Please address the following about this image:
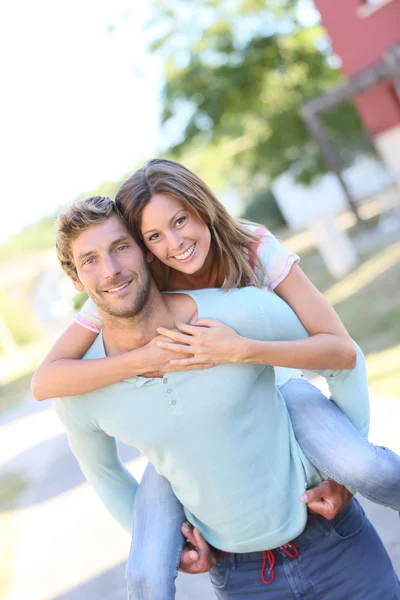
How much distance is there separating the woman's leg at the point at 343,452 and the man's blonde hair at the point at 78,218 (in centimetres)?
96

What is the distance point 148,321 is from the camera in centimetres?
275

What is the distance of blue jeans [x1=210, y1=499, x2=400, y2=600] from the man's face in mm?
951

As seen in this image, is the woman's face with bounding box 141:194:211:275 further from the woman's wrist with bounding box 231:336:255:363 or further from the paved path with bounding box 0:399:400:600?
the paved path with bounding box 0:399:400:600

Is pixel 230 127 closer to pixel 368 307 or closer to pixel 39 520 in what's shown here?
pixel 368 307

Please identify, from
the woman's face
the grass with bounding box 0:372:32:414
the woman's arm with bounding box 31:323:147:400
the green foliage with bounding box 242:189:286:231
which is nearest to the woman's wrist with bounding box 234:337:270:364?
the woman's arm with bounding box 31:323:147:400

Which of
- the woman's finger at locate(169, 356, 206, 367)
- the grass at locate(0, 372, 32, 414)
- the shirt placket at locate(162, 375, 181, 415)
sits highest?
the woman's finger at locate(169, 356, 206, 367)

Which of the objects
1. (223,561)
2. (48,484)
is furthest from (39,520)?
(223,561)

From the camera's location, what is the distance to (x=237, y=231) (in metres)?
3.01

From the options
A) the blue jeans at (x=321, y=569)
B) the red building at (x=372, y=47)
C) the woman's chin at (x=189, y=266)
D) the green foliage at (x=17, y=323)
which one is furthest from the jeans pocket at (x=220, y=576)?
the green foliage at (x=17, y=323)

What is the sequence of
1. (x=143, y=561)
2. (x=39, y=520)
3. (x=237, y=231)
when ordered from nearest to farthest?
(x=143, y=561), (x=237, y=231), (x=39, y=520)

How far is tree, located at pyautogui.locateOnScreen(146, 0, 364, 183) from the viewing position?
2195 centimetres

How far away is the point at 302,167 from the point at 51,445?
15073 mm

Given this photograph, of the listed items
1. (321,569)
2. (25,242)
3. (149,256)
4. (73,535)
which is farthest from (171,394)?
(25,242)

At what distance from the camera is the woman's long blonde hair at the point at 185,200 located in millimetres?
2820
